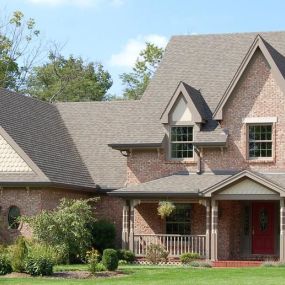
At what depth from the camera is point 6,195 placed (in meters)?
37.0

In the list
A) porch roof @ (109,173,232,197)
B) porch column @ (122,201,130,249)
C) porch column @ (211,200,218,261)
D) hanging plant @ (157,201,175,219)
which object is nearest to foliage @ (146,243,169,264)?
hanging plant @ (157,201,175,219)

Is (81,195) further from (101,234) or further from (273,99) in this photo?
(273,99)

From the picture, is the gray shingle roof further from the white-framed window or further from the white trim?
the white trim

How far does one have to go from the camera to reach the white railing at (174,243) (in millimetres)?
36188

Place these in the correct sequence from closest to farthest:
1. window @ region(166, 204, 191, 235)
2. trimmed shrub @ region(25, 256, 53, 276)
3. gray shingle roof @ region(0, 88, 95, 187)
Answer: trimmed shrub @ region(25, 256, 53, 276) < gray shingle roof @ region(0, 88, 95, 187) < window @ region(166, 204, 191, 235)

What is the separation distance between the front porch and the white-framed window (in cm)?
216

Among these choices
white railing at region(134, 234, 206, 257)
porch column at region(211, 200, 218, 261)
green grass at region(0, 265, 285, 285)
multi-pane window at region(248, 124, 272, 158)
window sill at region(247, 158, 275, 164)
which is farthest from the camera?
multi-pane window at region(248, 124, 272, 158)

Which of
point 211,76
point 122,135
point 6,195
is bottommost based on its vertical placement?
point 6,195

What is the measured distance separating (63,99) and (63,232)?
139 feet

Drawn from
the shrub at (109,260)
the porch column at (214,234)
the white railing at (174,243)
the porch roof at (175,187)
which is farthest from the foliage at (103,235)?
the shrub at (109,260)

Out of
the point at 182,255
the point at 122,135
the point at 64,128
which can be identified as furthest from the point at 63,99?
the point at 182,255

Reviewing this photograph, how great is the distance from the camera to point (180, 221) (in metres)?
38.2

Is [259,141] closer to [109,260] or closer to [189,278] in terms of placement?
[109,260]

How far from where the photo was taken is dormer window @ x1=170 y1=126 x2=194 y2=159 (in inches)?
1516
